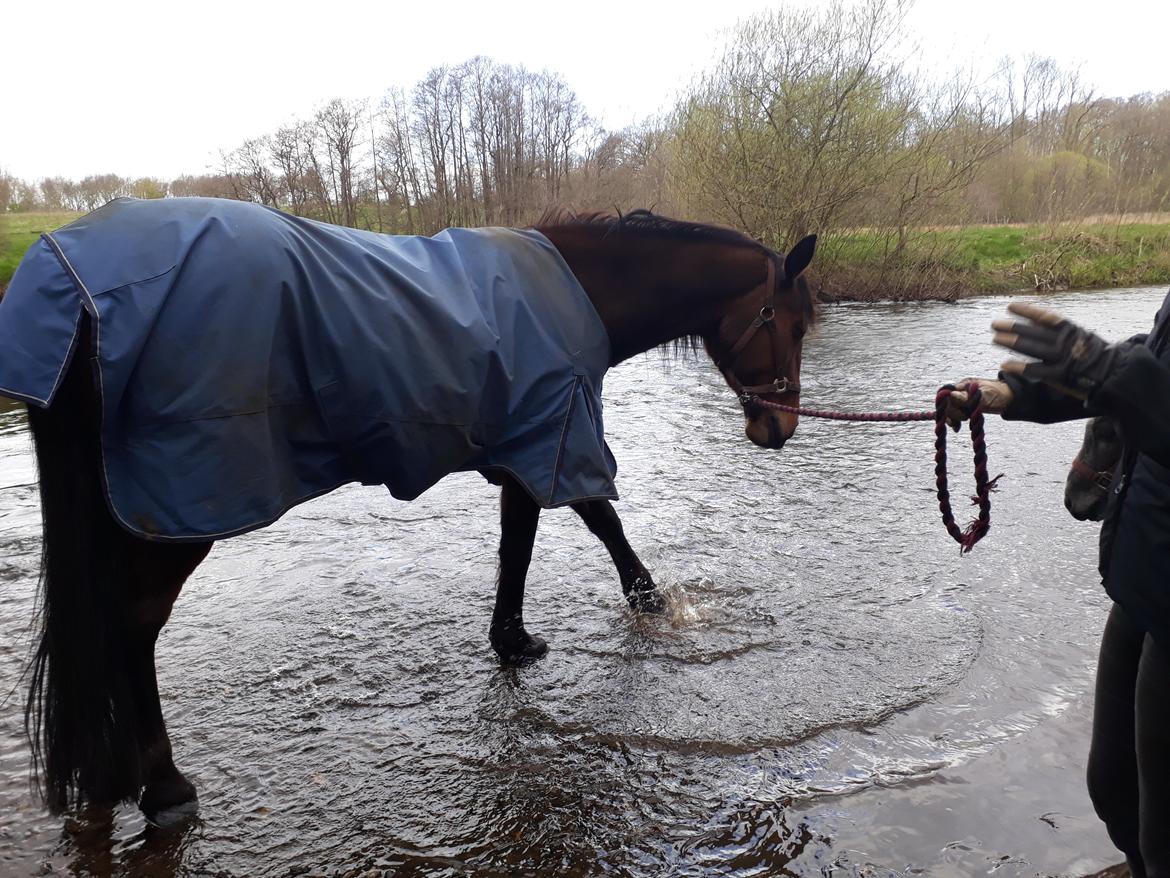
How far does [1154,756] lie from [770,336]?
7.80 ft

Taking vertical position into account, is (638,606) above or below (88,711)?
below

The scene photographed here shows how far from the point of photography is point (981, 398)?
6.66ft

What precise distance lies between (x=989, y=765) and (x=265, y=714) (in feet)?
9.51

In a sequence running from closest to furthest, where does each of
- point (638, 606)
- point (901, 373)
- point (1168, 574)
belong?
point (1168, 574)
point (638, 606)
point (901, 373)

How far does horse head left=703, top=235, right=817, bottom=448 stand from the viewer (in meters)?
3.66

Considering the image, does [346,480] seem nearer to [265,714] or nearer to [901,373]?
[265,714]

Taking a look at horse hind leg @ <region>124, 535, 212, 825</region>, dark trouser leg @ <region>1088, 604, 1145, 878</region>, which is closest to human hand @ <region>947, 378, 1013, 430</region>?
dark trouser leg @ <region>1088, 604, 1145, 878</region>

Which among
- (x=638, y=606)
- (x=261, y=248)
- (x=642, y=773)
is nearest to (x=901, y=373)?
(x=638, y=606)

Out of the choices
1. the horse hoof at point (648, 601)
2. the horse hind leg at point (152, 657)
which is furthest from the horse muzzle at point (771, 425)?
the horse hind leg at point (152, 657)

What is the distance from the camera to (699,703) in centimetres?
318

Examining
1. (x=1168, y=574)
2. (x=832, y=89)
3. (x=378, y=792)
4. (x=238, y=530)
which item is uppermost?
(x=832, y=89)

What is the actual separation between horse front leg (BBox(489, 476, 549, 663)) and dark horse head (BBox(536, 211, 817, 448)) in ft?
3.04

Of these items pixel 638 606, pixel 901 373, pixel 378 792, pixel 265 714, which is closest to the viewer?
pixel 378 792

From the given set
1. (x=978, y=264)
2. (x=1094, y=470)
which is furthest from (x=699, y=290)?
(x=978, y=264)
